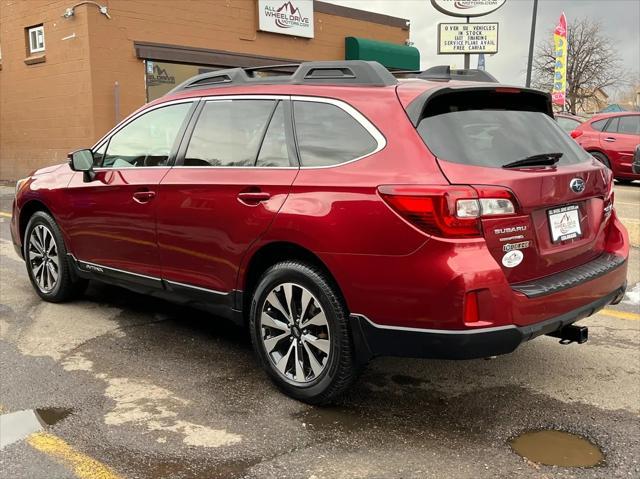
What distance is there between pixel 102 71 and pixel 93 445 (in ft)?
43.0

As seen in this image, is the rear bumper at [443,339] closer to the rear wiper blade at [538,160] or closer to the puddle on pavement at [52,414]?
the rear wiper blade at [538,160]

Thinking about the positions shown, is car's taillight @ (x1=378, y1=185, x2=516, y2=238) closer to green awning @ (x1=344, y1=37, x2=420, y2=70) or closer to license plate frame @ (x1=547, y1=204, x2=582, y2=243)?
license plate frame @ (x1=547, y1=204, x2=582, y2=243)

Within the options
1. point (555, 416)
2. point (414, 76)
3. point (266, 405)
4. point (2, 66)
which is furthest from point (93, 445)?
point (2, 66)

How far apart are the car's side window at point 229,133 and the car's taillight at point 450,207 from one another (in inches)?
45.1

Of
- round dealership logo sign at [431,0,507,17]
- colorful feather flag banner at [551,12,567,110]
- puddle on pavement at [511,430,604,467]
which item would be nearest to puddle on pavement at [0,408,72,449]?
puddle on pavement at [511,430,604,467]

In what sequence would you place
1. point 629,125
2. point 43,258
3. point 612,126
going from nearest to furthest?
1. point 43,258
2. point 629,125
3. point 612,126

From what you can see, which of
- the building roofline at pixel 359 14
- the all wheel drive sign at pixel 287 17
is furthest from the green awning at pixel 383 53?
the all wheel drive sign at pixel 287 17

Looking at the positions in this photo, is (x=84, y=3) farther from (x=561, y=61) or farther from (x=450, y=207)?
(x=561, y=61)

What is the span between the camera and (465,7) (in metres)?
18.1

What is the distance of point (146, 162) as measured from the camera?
4.41m

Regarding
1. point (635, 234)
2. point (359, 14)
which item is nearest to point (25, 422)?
point (635, 234)

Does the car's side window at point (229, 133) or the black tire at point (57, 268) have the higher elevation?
the car's side window at point (229, 133)

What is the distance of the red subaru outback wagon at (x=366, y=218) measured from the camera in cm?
292

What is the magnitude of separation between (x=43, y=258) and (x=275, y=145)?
2851mm
